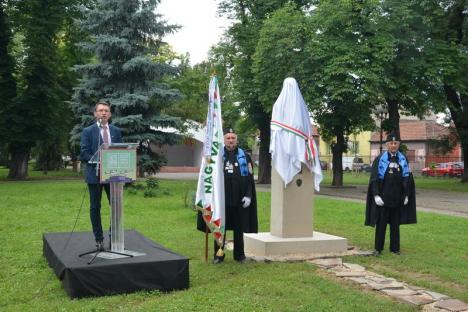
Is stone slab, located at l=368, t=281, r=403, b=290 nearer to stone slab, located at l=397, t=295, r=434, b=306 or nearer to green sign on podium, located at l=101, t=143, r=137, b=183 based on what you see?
stone slab, located at l=397, t=295, r=434, b=306

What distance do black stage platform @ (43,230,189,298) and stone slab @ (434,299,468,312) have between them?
9.81 feet

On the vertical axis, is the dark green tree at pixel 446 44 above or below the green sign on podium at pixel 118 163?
above

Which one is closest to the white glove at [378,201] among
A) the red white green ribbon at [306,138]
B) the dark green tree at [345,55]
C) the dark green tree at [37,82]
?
the red white green ribbon at [306,138]

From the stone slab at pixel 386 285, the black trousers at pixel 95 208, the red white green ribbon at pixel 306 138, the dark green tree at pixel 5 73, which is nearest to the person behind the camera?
the stone slab at pixel 386 285

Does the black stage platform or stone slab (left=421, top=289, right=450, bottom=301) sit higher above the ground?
the black stage platform

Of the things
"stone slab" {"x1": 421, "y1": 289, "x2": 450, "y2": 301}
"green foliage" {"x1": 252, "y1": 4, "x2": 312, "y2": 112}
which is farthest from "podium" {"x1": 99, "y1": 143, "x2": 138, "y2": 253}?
"green foliage" {"x1": 252, "y1": 4, "x2": 312, "y2": 112}

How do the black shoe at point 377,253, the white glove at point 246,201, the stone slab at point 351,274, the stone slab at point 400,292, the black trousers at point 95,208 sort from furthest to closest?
the black shoe at point 377,253
the white glove at point 246,201
the stone slab at point 351,274
the black trousers at point 95,208
the stone slab at point 400,292

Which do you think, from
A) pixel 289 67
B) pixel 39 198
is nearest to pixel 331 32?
pixel 289 67

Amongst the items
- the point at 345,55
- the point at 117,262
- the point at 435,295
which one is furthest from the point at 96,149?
the point at 345,55

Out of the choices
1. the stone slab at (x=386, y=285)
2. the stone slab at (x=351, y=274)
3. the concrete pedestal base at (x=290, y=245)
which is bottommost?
the stone slab at (x=386, y=285)

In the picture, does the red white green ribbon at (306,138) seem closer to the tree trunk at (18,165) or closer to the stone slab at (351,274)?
the stone slab at (351,274)

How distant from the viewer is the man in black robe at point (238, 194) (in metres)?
8.38

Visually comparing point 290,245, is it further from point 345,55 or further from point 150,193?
point 345,55

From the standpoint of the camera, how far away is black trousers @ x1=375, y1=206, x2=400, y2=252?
9359mm
